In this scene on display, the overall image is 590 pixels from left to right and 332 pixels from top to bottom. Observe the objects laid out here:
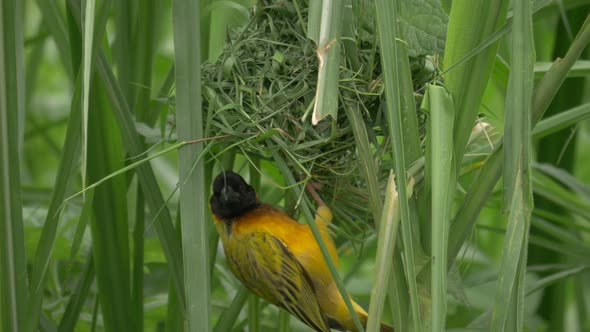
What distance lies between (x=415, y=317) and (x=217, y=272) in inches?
72.3

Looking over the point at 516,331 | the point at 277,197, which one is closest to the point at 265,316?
the point at 277,197

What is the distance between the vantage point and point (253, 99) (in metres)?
1.98

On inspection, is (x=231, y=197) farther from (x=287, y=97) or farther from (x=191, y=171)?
(x=191, y=171)

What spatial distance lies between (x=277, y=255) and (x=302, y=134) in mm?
674

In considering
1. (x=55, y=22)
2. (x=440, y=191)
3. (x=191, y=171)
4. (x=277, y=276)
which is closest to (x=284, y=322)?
(x=277, y=276)

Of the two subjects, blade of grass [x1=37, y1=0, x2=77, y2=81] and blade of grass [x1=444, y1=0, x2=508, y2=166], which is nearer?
blade of grass [x1=444, y1=0, x2=508, y2=166]

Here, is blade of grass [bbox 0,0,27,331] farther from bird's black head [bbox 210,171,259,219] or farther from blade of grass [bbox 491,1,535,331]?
blade of grass [bbox 491,1,535,331]

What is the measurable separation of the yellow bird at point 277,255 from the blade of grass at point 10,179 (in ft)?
2.15

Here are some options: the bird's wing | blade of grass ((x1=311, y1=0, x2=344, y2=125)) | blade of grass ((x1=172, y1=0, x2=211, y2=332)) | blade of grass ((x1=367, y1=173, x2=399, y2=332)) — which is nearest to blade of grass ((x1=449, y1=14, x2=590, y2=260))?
blade of grass ((x1=367, y1=173, x2=399, y2=332))

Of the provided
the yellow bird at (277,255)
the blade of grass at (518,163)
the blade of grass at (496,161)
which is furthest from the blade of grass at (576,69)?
the blade of grass at (518,163)

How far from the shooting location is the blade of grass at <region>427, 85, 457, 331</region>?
1.33 m

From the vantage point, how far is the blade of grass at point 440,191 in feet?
4.35

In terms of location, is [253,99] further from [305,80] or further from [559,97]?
[559,97]

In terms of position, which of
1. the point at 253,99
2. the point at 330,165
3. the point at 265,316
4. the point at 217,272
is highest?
the point at 253,99
